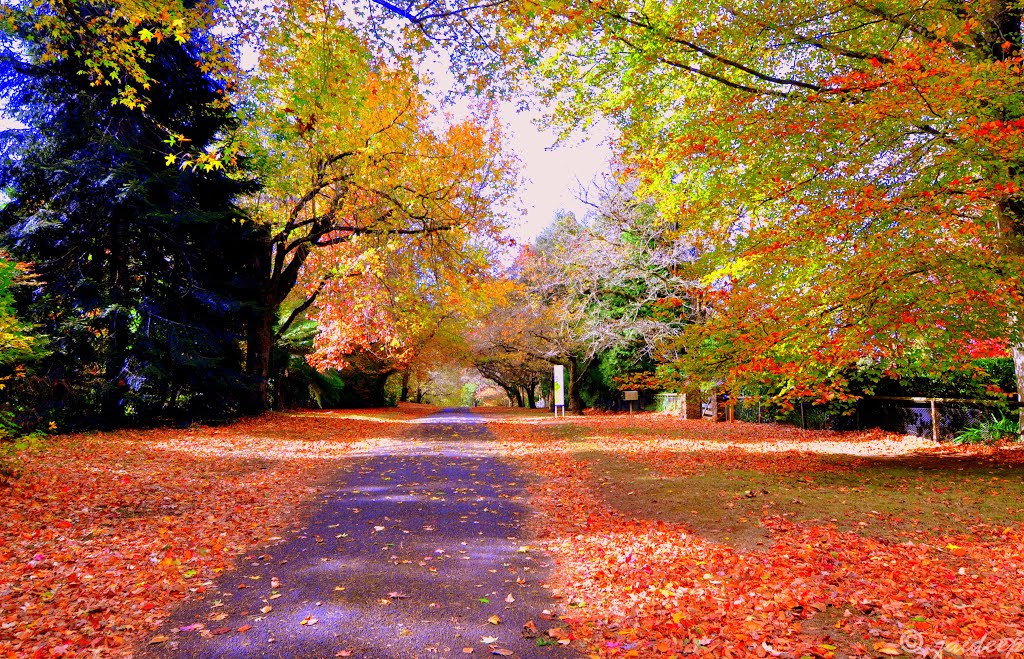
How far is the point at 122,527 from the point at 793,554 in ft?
21.9

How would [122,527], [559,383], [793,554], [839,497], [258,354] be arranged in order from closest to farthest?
1. [793,554]
2. [122,527]
3. [839,497]
4. [258,354]
5. [559,383]

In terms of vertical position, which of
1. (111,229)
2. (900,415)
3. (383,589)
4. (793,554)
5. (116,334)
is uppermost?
(111,229)

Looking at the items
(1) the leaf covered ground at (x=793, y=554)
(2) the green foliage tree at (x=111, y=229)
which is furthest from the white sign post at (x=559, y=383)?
(1) the leaf covered ground at (x=793, y=554)

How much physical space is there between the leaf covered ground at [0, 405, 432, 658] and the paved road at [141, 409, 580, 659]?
1.30 feet

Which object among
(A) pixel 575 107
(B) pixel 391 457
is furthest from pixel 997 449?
(B) pixel 391 457

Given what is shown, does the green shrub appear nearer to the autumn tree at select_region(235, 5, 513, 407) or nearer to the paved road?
the paved road

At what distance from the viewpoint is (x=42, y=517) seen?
20.4 ft

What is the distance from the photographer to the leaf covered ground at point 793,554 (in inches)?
141

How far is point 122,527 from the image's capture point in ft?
20.2

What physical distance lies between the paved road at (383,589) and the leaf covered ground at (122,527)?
40 cm

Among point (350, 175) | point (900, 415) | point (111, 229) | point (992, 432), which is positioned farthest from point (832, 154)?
point (111, 229)

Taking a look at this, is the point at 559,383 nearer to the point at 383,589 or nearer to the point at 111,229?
the point at 111,229

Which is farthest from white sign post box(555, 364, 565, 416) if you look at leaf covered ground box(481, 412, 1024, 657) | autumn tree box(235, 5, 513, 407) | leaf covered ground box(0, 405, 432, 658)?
leaf covered ground box(481, 412, 1024, 657)

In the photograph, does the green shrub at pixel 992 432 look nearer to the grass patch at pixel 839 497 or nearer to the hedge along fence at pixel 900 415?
the hedge along fence at pixel 900 415
